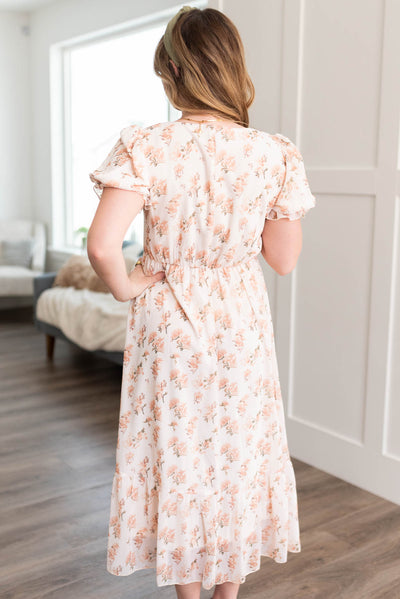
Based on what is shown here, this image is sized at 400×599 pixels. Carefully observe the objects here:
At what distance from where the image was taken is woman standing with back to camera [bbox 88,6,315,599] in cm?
138

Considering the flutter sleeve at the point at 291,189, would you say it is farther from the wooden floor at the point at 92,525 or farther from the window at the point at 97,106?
the window at the point at 97,106

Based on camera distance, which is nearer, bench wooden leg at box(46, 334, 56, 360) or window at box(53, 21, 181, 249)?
bench wooden leg at box(46, 334, 56, 360)

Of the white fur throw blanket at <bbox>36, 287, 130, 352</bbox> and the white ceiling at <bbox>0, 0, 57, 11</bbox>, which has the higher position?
the white ceiling at <bbox>0, 0, 57, 11</bbox>

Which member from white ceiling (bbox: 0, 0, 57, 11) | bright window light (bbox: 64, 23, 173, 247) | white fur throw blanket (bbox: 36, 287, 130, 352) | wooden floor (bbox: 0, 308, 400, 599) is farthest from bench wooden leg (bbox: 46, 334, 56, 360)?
white ceiling (bbox: 0, 0, 57, 11)

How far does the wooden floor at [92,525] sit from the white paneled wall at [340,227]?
229mm

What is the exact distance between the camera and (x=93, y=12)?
5.27 m

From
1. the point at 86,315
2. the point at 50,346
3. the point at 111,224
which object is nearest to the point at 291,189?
the point at 111,224

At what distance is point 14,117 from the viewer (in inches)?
245

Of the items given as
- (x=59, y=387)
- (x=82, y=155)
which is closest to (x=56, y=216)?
(x=82, y=155)

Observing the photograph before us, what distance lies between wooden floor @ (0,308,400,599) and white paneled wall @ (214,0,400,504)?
0.23m

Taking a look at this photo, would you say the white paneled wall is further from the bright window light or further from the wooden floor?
the bright window light

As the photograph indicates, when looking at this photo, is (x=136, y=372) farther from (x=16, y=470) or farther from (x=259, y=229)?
(x=16, y=470)

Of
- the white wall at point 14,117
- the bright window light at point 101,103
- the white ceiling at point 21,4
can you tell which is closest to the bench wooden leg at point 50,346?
the bright window light at point 101,103

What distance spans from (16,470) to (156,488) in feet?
4.80
